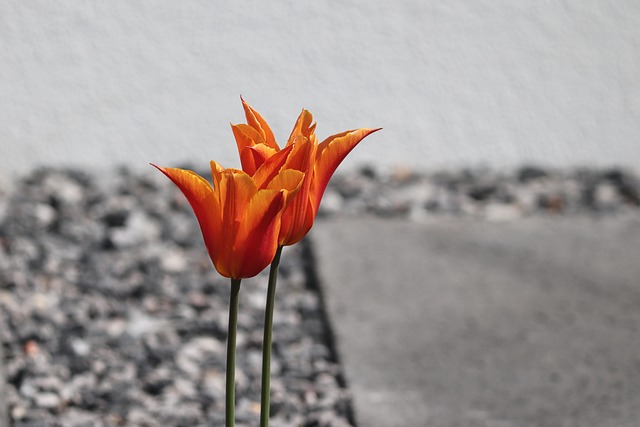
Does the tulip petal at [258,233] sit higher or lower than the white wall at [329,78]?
lower

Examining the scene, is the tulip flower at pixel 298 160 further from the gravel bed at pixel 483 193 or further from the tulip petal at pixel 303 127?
the gravel bed at pixel 483 193

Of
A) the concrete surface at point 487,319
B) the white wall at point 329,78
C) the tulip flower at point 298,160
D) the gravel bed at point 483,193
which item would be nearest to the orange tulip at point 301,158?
the tulip flower at point 298,160

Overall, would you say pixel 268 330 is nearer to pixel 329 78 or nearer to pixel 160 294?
pixel 160 294

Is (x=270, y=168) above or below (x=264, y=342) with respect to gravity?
above

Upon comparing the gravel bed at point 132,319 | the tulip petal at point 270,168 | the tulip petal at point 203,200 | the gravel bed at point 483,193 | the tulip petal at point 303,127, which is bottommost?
the gravel bed at point 132,319

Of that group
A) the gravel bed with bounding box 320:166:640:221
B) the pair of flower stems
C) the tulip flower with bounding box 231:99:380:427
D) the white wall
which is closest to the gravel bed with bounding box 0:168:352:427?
the white wall

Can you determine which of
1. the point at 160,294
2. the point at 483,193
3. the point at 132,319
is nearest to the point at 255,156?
the point at 132,319

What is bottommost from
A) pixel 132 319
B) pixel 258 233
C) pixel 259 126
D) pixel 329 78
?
pixel 132 319
